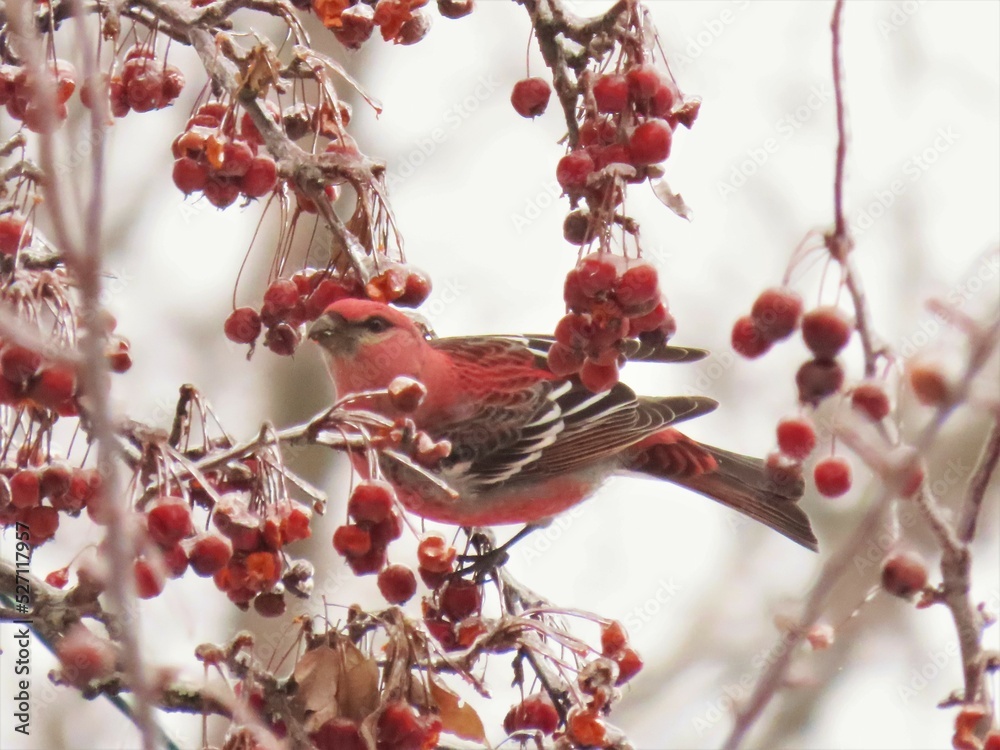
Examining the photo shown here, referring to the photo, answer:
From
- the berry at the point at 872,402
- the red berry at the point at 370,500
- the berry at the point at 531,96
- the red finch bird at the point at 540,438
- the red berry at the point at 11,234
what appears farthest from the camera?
the red finch bird at the point at 540,438

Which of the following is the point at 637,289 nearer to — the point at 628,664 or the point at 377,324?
the point at 628,664

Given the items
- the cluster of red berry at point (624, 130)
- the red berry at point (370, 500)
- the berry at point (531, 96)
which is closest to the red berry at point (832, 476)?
the cluster of red berry at point (624, 130)

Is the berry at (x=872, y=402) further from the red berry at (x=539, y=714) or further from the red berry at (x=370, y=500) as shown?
the red berry at (x=539, y=714)

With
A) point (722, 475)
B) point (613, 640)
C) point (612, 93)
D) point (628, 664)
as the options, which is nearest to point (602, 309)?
point (612, 93)

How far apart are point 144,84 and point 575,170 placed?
1.02 m

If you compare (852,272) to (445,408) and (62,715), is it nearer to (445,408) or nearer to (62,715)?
(445,408)

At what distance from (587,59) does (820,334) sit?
31.8 inches

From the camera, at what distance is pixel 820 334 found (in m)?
1.57

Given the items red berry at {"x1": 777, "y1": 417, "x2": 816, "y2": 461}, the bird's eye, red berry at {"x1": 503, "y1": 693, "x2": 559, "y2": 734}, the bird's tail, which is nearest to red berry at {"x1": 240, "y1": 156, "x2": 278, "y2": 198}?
the bird's eye

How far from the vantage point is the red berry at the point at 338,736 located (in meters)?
1.92

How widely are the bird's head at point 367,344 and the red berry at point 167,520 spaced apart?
3.05ft

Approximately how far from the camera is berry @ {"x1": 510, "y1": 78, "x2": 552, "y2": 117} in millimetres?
2496

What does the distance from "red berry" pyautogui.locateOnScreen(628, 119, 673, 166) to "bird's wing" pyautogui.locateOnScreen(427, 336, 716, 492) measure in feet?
5.27

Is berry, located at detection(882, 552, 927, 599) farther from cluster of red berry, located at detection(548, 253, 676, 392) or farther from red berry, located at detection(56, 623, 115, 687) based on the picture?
red berry, located at detection(56, 623, 115, 687)
